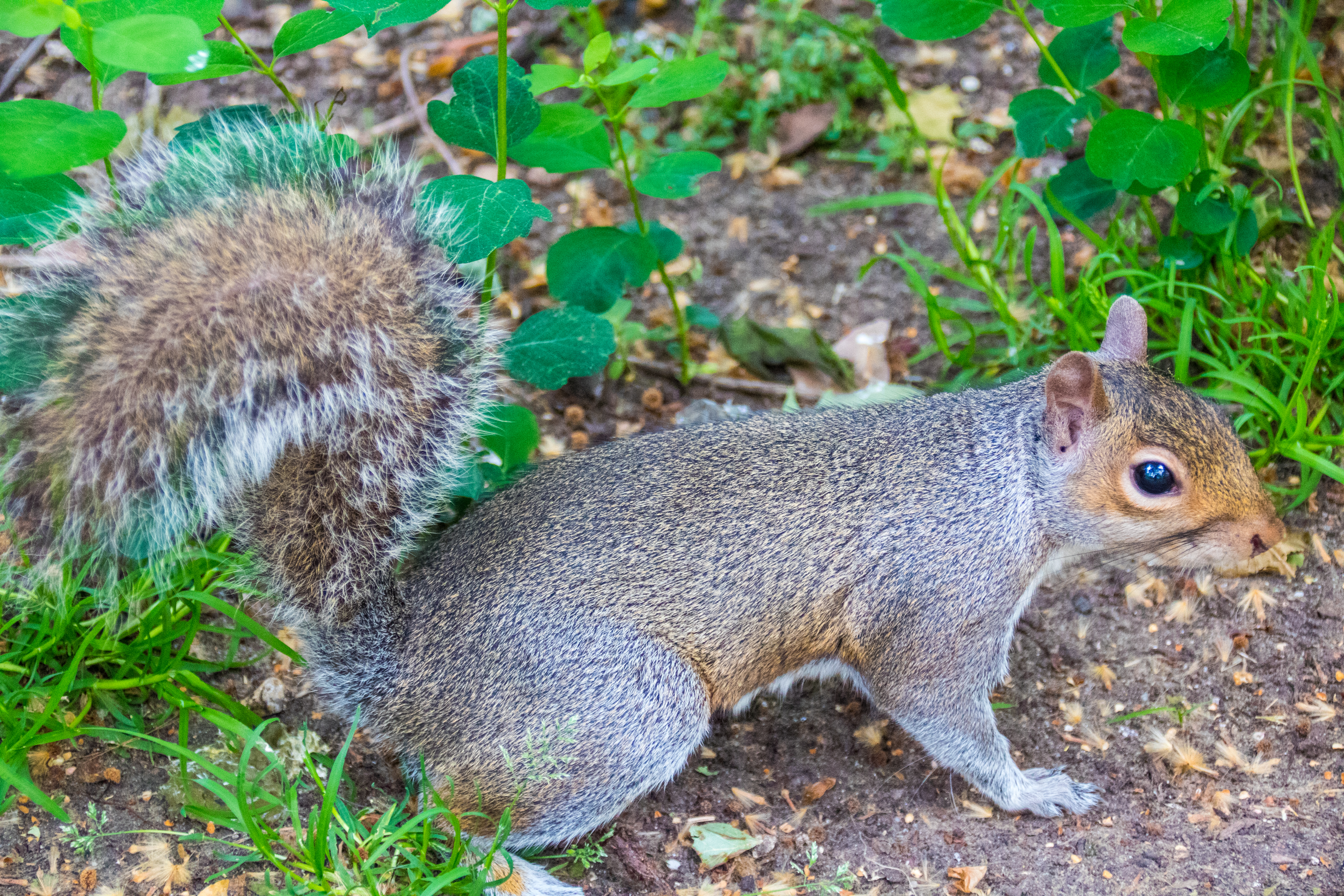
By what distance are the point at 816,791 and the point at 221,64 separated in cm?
210

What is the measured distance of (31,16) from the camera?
1.87 metres

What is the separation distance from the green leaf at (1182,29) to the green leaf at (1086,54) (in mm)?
349

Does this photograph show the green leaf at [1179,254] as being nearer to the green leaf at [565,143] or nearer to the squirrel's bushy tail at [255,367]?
the green leaf at [565,143]

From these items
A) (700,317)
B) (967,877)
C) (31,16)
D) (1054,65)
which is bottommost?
(967,877)

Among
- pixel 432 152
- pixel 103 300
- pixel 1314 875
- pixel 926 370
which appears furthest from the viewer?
pixel 432 152

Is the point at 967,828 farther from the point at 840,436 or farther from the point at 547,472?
the point at 547,472

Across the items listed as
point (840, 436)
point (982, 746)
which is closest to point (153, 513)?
point (840, 436)

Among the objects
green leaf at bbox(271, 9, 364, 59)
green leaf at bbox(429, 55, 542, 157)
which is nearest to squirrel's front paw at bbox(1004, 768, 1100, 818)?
green leaf at bbox(429, 55, 542, 157)

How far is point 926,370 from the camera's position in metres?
3.49

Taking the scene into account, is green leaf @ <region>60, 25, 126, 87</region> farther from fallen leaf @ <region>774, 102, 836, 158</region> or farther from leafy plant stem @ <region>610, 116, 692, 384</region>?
fallen leaf @ <region>774, 102, 836, 158</region>

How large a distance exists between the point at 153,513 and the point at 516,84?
3.98 feet

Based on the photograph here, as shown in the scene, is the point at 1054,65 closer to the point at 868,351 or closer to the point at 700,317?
Result: the point at 868,351

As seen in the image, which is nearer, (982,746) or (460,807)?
(460,807)

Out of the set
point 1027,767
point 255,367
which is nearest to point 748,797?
point 1027,767
